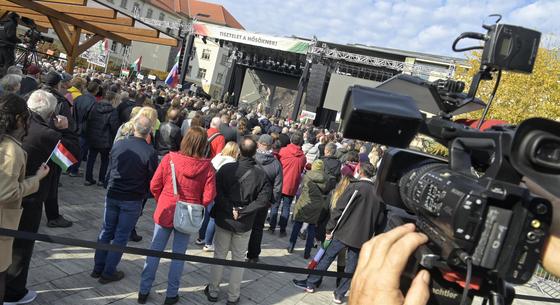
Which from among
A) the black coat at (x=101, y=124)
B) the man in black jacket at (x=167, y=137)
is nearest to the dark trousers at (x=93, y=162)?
the black coat at (x=101, y=124)

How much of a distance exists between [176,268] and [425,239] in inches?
127

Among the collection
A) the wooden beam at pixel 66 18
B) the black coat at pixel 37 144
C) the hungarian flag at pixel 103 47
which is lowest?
the black coat at pixel 37 144

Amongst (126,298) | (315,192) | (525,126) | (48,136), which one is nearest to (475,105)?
(525,126)

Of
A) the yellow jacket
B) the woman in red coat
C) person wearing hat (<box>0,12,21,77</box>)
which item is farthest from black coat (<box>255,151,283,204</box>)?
person wearing hat (<box>0,12,21,77</box>)

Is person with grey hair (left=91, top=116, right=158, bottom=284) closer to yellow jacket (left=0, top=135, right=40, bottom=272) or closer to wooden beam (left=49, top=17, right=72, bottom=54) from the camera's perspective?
yellow jacket (left=0, top=135, right=40, bottom=272)

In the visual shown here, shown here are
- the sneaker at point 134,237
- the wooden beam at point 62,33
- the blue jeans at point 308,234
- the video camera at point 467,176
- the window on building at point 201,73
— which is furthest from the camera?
the window on building at point 201,73

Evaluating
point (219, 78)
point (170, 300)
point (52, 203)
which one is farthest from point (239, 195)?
point (219, 78)

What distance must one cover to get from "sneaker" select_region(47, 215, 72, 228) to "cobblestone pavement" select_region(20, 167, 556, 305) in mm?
61

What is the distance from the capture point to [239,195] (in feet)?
14.0

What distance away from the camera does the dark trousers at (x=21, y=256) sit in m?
3.23

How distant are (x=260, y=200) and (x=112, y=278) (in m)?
1.70

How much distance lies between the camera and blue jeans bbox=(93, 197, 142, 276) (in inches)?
158

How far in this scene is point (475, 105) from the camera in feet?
5.13

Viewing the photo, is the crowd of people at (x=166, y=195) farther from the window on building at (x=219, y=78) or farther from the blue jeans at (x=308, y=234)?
the window on building at (x=219, y=78)
